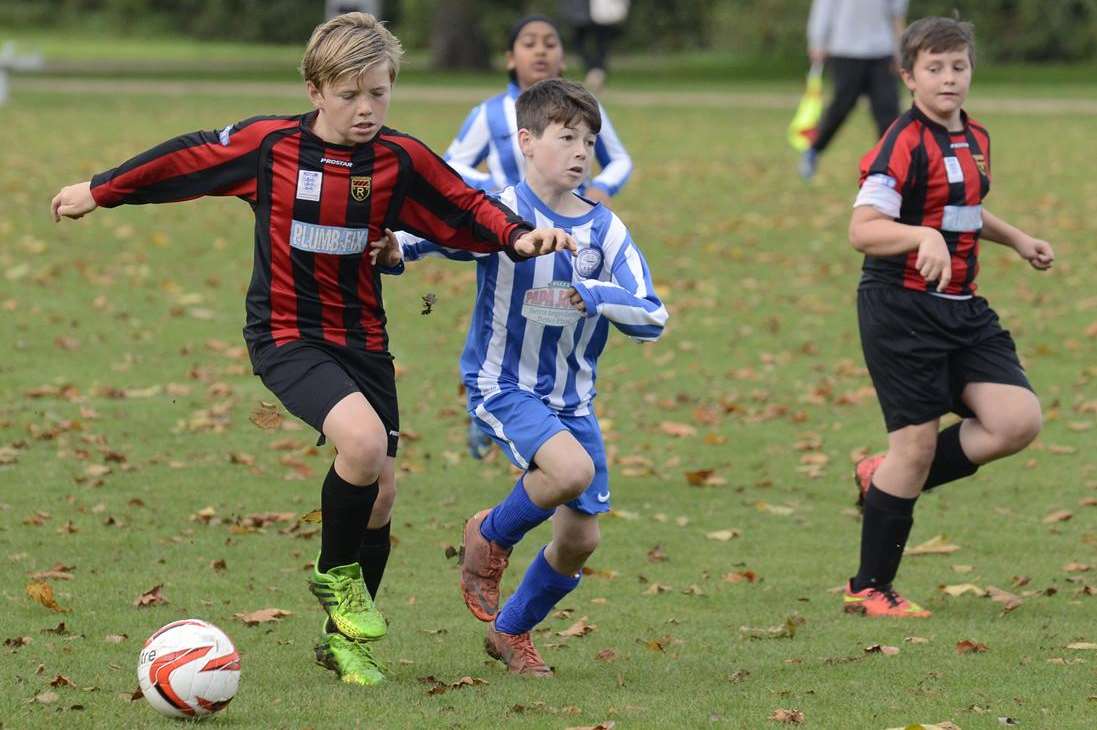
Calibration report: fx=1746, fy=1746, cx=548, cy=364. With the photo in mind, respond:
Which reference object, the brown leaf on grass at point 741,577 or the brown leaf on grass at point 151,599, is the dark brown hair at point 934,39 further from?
the brown leaf on grass at point 151,599

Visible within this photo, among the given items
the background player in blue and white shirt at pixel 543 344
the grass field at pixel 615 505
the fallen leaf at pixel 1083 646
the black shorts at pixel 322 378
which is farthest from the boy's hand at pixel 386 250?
the fallen leaf at pixel 1083 646

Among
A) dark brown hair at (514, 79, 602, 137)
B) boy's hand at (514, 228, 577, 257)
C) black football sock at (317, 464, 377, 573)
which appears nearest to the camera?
boy's hand at (514, 228, 577, 257)

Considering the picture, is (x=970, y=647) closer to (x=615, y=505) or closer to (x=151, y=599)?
(x=615, y=505)

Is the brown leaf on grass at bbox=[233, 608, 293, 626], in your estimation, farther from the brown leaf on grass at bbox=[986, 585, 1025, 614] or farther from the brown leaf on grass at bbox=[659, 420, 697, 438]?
the brown leaf on grass at bbox=[659, 420, 697, 438]

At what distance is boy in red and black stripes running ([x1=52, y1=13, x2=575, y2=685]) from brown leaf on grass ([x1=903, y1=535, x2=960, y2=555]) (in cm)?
283

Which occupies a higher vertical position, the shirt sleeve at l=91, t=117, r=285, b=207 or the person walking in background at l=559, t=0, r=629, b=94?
the shirt sleeve at l=91, t=117, r=285, b=207

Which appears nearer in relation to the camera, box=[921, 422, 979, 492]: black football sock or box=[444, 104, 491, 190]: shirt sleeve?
box=[921, 422, 979, 492]: black football sock

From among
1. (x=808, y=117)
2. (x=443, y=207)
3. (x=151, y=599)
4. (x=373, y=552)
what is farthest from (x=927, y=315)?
(x=808, y=117)

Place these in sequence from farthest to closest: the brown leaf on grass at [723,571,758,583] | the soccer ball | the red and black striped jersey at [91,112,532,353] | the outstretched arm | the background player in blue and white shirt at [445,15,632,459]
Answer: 1. the background player in blue and white shirt at [445,15,632,459]
2. the brown leaf on grass at [723,571,758,583]
3. the outstretched arm
4. the red and black striped jersey at [91,112,532,353]
5. the soccer ball

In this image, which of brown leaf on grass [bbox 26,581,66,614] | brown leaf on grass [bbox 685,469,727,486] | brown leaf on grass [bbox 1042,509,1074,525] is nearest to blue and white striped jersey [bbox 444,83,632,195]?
brown leaf on grass [bbox 685,469,727,486]

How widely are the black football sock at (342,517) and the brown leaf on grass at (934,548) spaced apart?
295 cm

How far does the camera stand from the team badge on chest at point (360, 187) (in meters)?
5.29

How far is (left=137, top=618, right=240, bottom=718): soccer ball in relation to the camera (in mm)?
4699

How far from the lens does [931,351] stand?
245 inches
